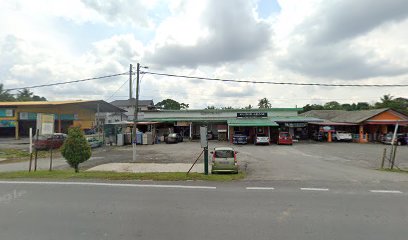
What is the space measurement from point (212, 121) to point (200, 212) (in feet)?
134

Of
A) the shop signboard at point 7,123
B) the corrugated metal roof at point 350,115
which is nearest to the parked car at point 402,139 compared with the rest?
the corrugated metal roof at point 350,115

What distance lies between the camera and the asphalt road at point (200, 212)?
6086mm

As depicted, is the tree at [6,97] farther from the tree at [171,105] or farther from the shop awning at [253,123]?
the shop awning at [253,123]

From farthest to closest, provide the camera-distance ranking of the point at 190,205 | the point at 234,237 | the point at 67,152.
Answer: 1. the point at 67,152
2. the point at 190,205
3. the point at 234,237

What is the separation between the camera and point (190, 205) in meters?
8.23

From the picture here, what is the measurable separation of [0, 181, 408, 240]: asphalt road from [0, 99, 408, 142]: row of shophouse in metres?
31.4

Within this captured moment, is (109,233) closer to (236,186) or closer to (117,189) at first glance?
(117,189)

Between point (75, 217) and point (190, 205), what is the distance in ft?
8.93

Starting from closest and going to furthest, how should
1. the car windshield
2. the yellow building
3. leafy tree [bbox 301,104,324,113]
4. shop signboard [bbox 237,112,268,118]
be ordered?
1. the car windshield
2. the yellow building
3. shop signboard [bbox 237,112,268,118]
4. leafy tree [bbox 301,104,324,113]

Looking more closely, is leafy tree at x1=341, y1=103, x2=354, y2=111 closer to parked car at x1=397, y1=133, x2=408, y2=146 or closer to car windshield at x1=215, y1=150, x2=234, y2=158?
parked car at x1=397, y1=133, x2=408, y2=146

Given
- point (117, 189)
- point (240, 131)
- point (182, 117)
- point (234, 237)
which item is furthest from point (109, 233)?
point (182, 117)

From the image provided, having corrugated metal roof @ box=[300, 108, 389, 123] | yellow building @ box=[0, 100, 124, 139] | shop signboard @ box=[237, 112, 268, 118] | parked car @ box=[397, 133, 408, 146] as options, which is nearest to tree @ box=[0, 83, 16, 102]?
yellow building @ box=[0, 100, 124, 139]

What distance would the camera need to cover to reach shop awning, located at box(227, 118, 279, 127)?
42.1m

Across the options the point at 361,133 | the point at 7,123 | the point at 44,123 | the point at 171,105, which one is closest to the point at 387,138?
the point at 361,133
